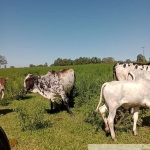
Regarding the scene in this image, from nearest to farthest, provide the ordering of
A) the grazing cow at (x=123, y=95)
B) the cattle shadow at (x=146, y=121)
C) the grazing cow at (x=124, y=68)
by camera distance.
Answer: the grazing cow at (x=123, y=95) < the cattle shadow at (x=146, y=121) < the grazing cow at (x=124, y=68)

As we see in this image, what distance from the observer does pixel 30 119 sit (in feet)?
26.5

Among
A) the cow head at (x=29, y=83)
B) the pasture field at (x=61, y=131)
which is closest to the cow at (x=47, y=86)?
the cow head at (x=29, y=83)

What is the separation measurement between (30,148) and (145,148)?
303 centimetres

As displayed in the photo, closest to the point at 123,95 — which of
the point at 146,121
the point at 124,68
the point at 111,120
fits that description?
the point at 111,120

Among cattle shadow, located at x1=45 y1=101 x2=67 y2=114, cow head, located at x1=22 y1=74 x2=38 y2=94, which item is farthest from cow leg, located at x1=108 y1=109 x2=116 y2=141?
cow head, located at x1=22 y1=74 x2=38 y2=94

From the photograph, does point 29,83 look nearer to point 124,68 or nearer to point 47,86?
point 47,86

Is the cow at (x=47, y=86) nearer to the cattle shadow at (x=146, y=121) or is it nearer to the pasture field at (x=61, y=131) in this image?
the pasture field at (x=61, y=131)

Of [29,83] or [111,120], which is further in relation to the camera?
[29,83]

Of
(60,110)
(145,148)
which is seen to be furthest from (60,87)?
(145,148)

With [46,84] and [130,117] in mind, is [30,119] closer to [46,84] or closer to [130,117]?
[46,84]

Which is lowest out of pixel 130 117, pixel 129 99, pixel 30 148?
pixel 30 148

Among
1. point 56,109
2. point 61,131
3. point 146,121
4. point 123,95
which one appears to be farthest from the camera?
point 56,109

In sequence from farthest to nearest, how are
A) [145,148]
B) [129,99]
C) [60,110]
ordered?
[60,110], [129,99], [145,148]

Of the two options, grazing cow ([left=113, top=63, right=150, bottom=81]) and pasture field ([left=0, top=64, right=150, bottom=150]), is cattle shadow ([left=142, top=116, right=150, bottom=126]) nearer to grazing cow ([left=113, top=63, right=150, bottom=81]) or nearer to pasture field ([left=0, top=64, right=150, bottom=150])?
pasture field ([left=0, top=64, right=150, bottom=150])
